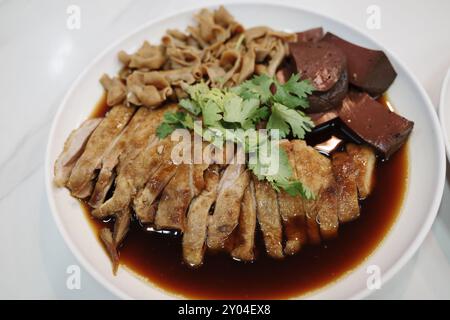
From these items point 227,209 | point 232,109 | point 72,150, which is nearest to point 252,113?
point 232,109

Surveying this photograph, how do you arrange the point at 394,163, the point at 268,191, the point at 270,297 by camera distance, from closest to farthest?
the point at 270,297 → the point at 268,191 → the point at 394,163

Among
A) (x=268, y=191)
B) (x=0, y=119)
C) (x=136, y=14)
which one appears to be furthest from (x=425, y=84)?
(x=0, y=119)

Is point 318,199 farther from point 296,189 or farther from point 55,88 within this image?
point 55,88

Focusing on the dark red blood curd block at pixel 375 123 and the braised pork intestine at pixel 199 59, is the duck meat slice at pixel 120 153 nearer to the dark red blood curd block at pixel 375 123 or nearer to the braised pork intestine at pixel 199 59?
the braised pork intestine at pixel 199 59

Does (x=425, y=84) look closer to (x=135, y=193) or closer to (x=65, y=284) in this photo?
(x=135, y=193)

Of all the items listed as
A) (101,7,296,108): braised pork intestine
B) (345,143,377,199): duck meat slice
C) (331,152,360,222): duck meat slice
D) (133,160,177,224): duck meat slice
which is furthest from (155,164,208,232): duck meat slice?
(345,143,377,199): duck meat slice
